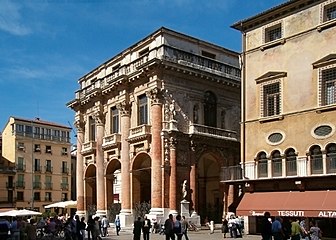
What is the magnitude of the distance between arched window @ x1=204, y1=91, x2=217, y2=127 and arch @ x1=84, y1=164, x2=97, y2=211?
11.6 meters

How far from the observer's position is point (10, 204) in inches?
2734

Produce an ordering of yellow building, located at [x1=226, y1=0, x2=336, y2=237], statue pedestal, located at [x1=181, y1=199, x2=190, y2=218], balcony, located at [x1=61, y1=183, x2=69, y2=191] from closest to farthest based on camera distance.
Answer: yellow building, located at [x1=226, y1=0, x2=336, y2=237]
statue pedestal, located at [x1=181, y1=199, x2=190, y2=218]
balcony, located at [x1=61, y1=183, x2=69, y2=191]

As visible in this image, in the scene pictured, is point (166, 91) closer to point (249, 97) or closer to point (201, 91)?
point (201, 91)

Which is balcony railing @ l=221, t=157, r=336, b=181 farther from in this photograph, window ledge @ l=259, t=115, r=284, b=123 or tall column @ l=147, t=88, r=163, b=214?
tall column @ l=147, t=88, r=163, b=214

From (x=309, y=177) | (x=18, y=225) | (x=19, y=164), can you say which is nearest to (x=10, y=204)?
(x=19, y=164)

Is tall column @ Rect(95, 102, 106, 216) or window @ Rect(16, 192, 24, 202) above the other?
tall column @ Rect(95, 102, 106, 216)

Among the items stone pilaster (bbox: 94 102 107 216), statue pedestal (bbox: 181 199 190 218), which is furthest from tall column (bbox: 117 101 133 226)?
statue pedestal (bbox: 181 199 190 218)

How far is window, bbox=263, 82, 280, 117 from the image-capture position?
1093 inches

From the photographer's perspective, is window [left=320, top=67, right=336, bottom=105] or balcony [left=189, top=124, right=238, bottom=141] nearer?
window [left=320, top=67, right=336, bottom=105]

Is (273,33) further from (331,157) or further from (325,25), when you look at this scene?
(331,157)

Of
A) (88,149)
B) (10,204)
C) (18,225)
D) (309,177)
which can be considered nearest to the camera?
(18,225)

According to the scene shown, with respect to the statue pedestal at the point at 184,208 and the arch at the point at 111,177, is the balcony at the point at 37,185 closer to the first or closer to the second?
the arch at the point at 111,177

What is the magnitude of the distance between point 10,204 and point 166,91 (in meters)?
41.5

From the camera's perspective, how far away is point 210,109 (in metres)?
38.4
